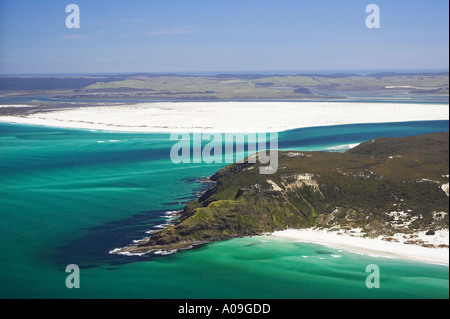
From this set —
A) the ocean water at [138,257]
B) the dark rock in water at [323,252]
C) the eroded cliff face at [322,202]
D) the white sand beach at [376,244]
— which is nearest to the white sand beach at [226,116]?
the ocean water at [138,257]

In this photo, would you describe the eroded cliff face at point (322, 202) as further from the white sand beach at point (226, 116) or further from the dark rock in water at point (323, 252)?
the white sand beach at point (226, 116)

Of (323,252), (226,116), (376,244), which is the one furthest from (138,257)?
(226,116)

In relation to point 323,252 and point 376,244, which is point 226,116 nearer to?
point 376,244

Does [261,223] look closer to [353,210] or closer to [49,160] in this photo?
[353,210]

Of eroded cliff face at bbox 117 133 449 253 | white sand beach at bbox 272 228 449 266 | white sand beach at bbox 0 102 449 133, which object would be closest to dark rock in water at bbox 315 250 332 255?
white sand beach at bbox 272 228 449 266

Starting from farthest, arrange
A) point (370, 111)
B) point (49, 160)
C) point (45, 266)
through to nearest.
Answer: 1. point (370, 111)
2. point (49, 160)
3. point (45, 266)
